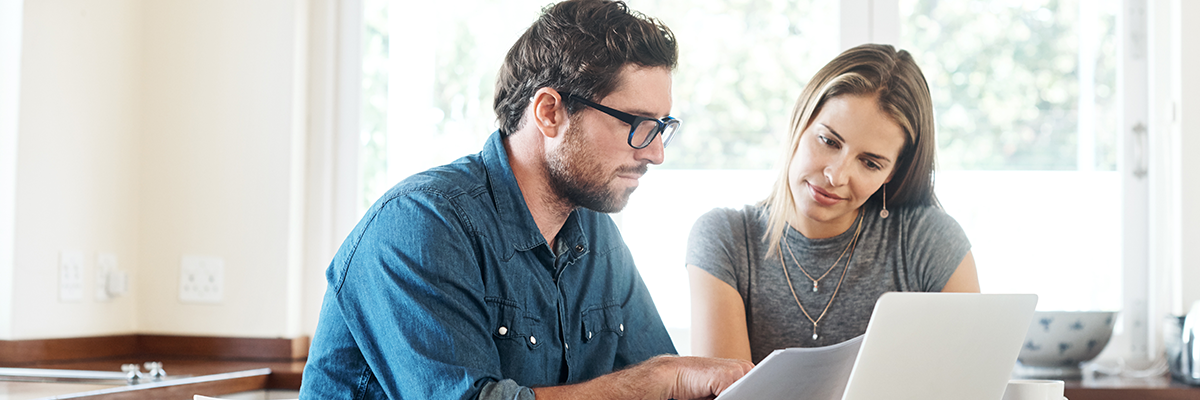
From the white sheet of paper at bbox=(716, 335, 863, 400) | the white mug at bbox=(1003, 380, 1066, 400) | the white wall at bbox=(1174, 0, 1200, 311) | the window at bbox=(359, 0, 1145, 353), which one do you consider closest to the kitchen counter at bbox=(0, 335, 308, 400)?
the window at bbox=(359, 0, 1145, 353)

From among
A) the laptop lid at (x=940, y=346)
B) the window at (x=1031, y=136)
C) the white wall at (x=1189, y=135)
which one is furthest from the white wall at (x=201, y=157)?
the white wall at (x=1189, y=135)

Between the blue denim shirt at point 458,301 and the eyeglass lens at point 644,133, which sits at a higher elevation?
the eyeglass lens at point 644,133

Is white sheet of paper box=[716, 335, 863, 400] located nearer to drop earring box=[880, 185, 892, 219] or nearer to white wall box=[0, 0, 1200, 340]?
drop earring box=[880, 185, 892, 219]

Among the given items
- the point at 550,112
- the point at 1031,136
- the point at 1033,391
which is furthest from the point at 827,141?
the point at 1031,136

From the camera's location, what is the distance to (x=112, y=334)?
82.0 inches

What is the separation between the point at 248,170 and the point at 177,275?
32 cm

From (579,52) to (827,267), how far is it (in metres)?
0.58

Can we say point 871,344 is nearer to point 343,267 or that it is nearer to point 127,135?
point 343,267

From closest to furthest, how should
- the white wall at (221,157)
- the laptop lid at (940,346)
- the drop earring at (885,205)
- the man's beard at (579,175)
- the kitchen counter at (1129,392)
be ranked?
the laptop lid at (940,346) → the man's beard at (579,175) → the drop earring at (885,205) → the kitchen counter at (1129,392) → the white wall at (221,157)

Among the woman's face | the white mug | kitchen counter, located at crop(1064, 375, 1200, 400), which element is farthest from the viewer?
kitchen counter, located at crop(1064, 375, 1200, 400)

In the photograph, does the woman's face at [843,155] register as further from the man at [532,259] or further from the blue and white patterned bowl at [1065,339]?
the blue and white patterned bowl at [1065,339]

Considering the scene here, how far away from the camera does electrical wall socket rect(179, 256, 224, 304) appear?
2.15 meters

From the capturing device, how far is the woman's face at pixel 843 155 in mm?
1400

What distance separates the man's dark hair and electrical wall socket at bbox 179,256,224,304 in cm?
121
